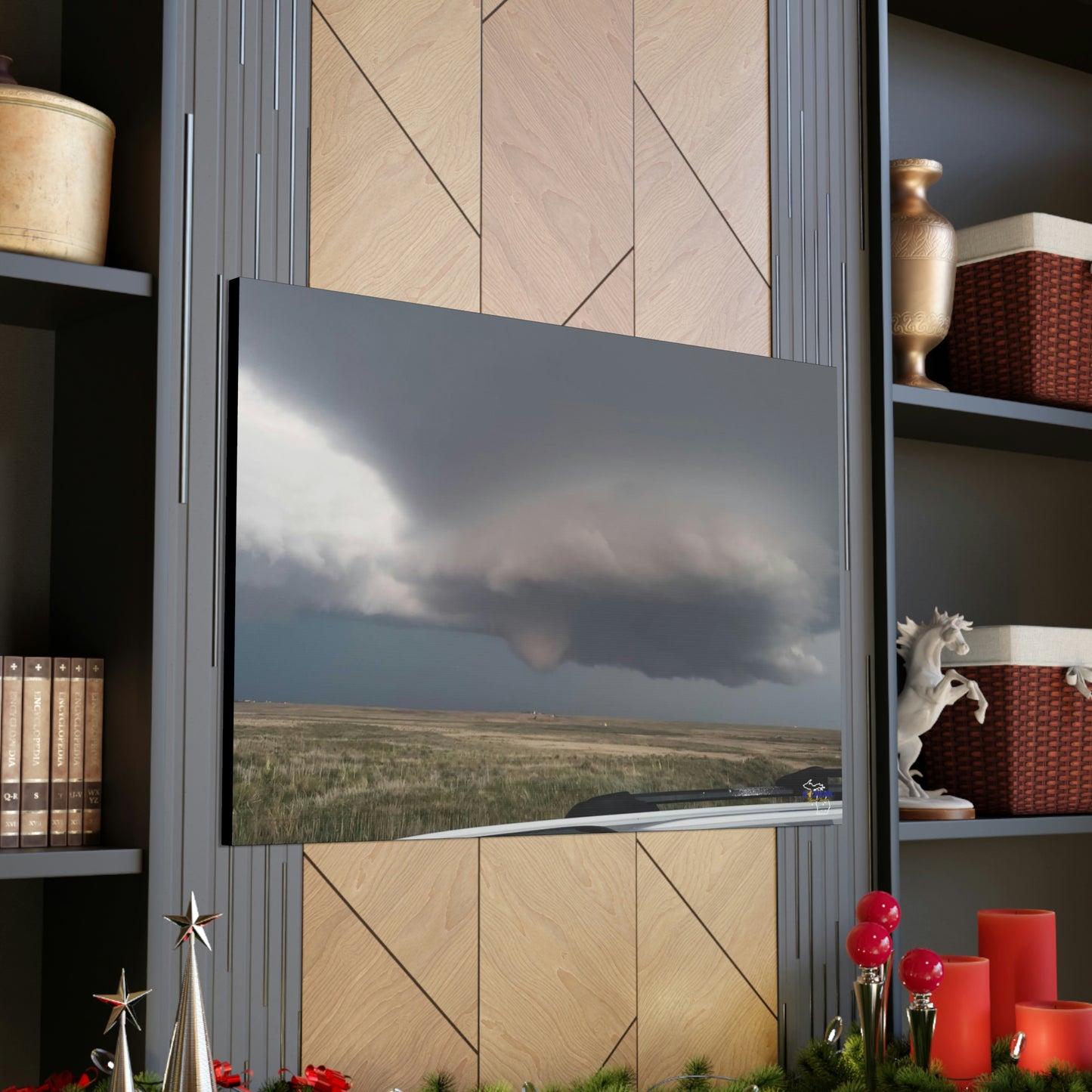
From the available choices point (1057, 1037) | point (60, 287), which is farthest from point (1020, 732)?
point (60, 287)

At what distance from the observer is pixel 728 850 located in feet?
6.50

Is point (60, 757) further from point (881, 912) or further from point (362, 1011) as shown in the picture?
point (881, 912)

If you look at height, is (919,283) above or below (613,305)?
above

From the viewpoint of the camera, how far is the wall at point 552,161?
174 cm

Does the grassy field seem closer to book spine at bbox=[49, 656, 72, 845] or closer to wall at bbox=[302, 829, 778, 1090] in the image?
wall at bbox=[302, 829, 778, 1090]

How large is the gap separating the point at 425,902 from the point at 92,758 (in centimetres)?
44

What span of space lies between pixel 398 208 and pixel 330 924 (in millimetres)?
888

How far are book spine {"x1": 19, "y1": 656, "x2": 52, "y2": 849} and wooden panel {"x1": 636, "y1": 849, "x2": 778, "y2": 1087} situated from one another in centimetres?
79

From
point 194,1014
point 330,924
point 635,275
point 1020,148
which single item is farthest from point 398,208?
point 1020,148

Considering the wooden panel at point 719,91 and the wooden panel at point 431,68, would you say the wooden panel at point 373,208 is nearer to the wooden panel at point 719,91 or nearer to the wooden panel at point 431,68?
the wooden panel at point 431,68

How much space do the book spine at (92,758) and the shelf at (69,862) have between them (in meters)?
0.06

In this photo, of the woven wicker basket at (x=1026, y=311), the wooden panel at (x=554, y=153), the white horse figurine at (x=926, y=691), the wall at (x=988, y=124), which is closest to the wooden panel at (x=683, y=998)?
the white horse figurine at (x=926, y=691)

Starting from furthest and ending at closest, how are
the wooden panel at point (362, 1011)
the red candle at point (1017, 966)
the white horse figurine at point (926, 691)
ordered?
the white horse figurine at point (926, 691), the red candle at point (1017, 966), the wooden panel at point (362, 1011)

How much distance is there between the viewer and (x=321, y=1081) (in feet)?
4.95
